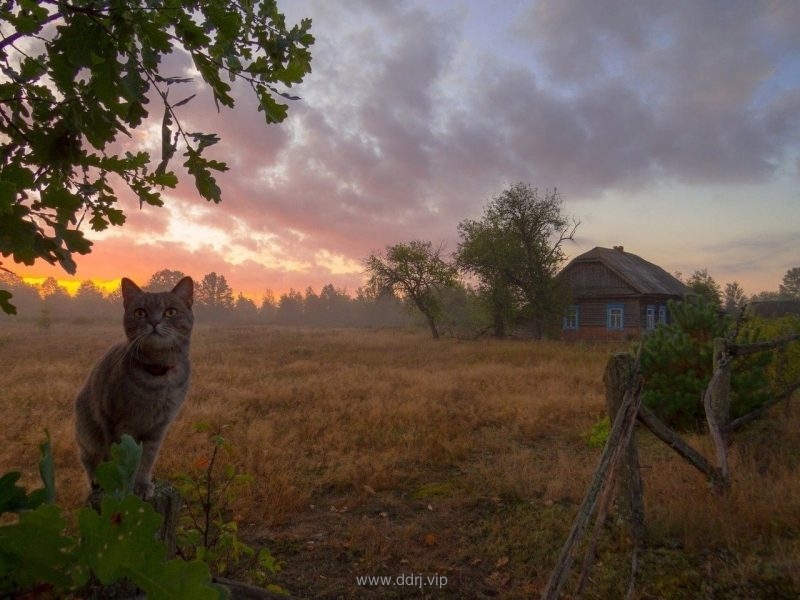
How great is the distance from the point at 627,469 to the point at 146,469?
15.3 ft

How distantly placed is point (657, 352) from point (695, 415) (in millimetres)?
1321

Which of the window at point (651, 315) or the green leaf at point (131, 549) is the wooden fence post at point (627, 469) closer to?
the green leaf at point (131, 549)

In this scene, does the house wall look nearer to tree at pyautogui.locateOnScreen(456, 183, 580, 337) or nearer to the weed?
tree at pyautogui.locateOnScreen(456, 183, 580, 337)

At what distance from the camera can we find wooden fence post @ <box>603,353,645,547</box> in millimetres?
5000

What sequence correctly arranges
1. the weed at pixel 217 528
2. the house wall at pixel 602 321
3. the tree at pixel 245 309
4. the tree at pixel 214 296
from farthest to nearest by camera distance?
the tree at pixel 245 309
the tree at pixel 214 296
the house wall at pixel 602 321
the weed at pixel 217 528

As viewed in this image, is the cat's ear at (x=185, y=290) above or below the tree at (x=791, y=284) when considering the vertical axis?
below

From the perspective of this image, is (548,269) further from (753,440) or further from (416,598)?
(416,598)

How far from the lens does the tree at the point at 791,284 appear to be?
9331 cm

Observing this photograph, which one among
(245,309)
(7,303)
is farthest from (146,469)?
(245,309)

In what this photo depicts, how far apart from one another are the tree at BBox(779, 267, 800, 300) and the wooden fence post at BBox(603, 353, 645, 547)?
113 metres

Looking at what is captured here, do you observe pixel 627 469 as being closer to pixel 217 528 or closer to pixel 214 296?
pixel 217 528

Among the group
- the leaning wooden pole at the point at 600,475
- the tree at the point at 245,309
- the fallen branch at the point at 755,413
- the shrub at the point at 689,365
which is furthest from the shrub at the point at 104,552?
the tree at the point at 245,309

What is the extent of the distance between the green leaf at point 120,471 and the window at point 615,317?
3313 cm

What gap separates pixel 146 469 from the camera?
2.56 m
